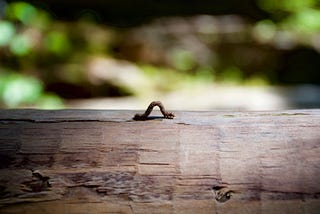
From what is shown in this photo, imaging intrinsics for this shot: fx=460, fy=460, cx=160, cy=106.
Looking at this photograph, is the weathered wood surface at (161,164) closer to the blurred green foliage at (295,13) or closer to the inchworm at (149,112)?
the inchworm at (149,112)

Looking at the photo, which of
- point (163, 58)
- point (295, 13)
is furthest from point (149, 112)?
point (295, 13)

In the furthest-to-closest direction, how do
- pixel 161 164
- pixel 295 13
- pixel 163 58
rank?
pixel 295 13, pixel 163 58, pixel 161 164

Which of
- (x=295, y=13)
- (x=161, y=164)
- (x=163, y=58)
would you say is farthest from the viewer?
(x=295, y=13)

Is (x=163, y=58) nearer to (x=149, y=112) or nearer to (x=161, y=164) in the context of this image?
(x=149, y=112)

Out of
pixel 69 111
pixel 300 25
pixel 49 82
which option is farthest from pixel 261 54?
pixel 69 111

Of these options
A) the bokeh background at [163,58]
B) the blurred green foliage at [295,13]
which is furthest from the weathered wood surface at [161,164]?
the blurred green foliage at [295,13]

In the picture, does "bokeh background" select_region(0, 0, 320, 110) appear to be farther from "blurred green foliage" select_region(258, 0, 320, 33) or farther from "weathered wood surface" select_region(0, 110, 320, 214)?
"weathered wood surface" select_region(0, 110, 320, 214)
